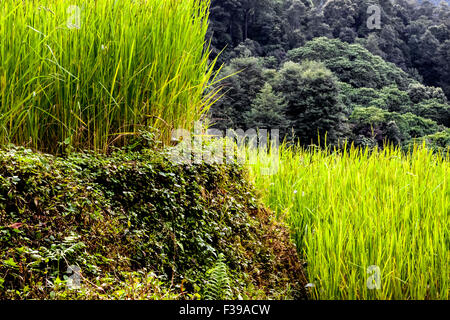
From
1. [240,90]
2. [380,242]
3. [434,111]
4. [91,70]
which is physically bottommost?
[380,242]

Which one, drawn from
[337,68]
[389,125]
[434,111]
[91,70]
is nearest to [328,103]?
[389,125]

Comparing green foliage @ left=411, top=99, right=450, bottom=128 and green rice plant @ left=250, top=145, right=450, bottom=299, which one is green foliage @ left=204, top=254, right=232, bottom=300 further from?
green foliage @ left=411, top=99, right=450, bottom=128

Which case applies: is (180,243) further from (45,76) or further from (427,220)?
(427,220)

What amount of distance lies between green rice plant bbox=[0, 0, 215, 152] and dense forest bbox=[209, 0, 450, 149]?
18.5ft

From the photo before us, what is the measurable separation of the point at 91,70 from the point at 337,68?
1451 centimetres

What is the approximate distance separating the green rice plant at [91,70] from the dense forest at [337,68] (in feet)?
18.5

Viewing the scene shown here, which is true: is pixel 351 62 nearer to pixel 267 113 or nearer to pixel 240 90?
pixel 240 90

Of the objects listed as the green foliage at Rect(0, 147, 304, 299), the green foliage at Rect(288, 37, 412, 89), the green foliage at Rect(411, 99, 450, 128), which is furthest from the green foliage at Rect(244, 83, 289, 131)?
the green foliage at Rect(0, 147, 304, 299)

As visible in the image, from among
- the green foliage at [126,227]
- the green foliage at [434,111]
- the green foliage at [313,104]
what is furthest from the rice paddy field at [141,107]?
the green foliage at [434,111]

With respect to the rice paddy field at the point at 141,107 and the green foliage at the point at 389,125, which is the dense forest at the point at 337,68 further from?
the rice paddy field at the point at 141,107

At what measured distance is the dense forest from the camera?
39.3ft

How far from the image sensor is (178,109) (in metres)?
2.86

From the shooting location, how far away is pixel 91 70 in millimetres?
2455

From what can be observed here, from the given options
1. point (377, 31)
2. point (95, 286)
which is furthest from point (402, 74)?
point (95, 286)
